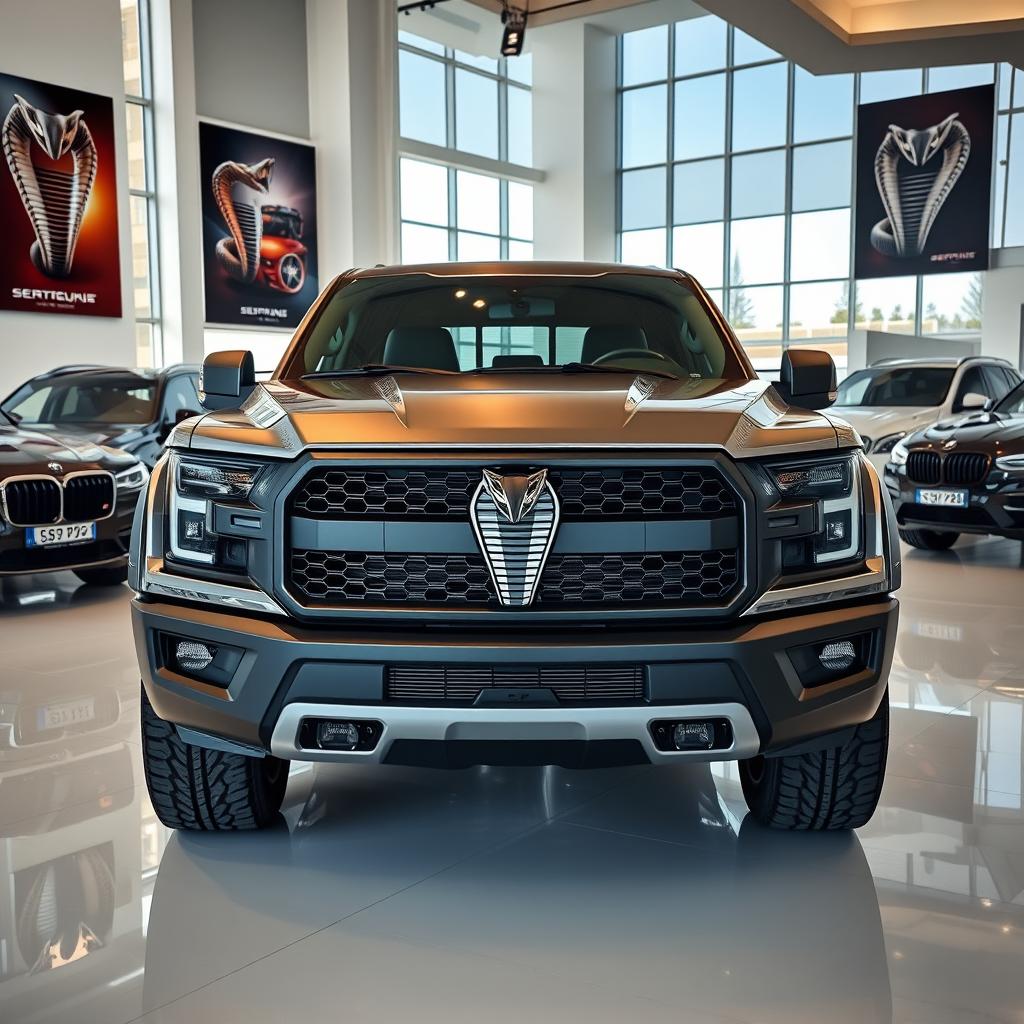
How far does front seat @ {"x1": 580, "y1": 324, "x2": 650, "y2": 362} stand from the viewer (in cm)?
349

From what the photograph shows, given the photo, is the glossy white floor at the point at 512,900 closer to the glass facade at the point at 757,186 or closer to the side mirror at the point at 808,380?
the side mirror at the point at 808,380

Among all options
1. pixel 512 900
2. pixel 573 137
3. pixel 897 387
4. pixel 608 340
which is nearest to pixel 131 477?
pixel 608 340

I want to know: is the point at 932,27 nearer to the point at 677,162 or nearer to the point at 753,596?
the point at 753,596

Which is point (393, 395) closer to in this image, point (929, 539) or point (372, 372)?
point (372, 372)

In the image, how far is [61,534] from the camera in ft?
20.9

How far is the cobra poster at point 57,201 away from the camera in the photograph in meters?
14.1

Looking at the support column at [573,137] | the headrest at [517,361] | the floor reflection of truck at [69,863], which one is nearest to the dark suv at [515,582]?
the floor reflection of truck at [69,863]

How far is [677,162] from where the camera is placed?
26625mm

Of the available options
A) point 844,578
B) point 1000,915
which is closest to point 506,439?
point 844,578

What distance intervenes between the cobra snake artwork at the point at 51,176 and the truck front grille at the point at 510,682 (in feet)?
45.9

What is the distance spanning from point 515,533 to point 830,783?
3.68ft

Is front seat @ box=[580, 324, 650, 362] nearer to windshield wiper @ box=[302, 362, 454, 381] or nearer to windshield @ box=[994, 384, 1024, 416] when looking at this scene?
windshield wiper @ box=[302, 362, 454, 381]

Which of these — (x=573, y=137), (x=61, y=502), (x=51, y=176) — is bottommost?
(x=61, y=502)

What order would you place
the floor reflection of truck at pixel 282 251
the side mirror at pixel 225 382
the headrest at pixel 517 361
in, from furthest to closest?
the floor reflection of truck at pixel 282 251
the headrest at pixel 517 361
the side mirror at pixel 225 382
